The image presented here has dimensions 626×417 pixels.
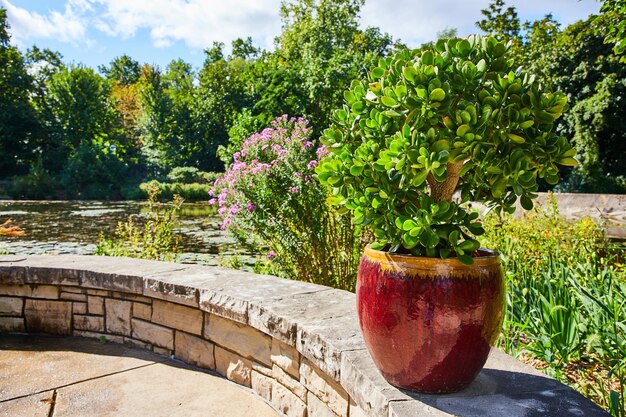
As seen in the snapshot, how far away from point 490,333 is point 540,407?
0.74ft

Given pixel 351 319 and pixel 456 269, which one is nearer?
pixel 456 269

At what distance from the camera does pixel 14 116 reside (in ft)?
94.7

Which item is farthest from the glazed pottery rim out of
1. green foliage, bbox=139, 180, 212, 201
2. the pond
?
green foliage, bbox=139, 180, 212, 201

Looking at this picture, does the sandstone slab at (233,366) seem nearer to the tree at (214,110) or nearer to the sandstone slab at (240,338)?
the sandstone slab at (240,338)

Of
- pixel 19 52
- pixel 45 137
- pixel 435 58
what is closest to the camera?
pixel 435 58

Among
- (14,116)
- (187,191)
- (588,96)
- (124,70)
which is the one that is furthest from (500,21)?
(124,70)

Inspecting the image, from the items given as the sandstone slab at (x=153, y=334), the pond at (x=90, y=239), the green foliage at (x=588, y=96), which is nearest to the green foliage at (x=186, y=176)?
the pond at (x=90, y=239)

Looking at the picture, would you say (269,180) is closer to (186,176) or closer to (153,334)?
(153,334)

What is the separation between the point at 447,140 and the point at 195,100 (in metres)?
32.2

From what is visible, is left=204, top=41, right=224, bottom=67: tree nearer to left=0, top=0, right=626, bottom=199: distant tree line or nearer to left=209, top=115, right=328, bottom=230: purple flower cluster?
left=0, top=0, right=626, bottom=199: distant tree line

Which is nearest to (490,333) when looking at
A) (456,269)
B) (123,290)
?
(456,269)

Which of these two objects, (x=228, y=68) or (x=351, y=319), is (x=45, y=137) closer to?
(x=228, y=68)

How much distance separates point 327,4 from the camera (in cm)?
3105

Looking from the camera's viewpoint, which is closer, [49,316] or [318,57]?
[49,316]
